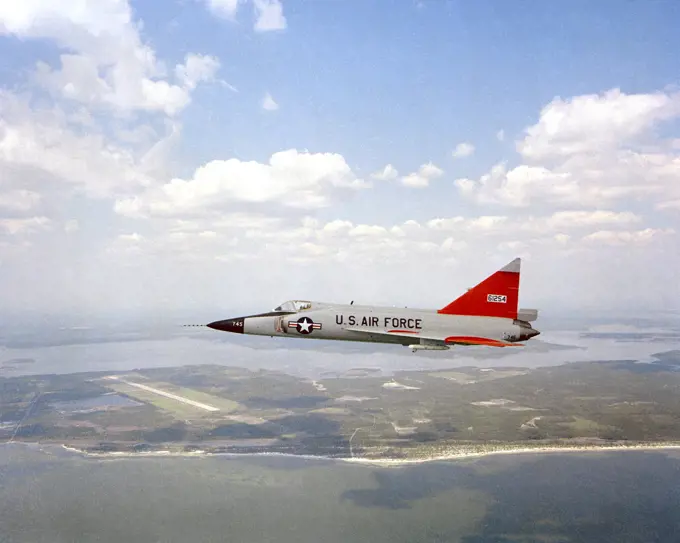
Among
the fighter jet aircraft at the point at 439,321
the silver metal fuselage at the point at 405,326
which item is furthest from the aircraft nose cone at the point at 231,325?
the silver metal fuselage at the point at 405,326

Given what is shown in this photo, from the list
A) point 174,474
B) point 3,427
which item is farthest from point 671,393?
point 3,427

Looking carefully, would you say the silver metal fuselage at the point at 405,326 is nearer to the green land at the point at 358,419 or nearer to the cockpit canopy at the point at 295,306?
the cockpit canopy at the point at 295,306

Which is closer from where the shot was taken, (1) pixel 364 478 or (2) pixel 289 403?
(1) pixel 364 478

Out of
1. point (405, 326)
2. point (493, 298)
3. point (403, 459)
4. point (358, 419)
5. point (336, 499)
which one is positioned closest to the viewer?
point (405, 326)

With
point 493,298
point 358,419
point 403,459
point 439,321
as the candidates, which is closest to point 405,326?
point 439,321

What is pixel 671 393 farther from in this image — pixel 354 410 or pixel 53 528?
pixel 53 528

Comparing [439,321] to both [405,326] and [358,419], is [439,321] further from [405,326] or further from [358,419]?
[358,419]
